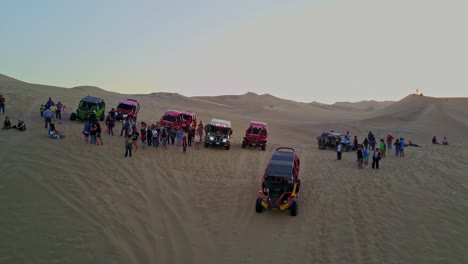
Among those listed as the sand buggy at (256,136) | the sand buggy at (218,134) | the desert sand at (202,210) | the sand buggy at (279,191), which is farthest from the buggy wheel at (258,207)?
the sand buggy at (256,136)

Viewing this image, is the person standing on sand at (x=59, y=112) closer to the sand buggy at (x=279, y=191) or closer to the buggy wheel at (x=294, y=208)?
the sand buggy at (x=279, y=191)

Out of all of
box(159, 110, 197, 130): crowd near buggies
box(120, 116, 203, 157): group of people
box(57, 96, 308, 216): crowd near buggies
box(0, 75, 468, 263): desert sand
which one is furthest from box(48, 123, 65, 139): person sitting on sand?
box(159, 110, 197, 130): crowd near buggies

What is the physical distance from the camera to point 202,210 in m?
14.0

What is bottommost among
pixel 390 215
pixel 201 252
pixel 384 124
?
pixel 201 252

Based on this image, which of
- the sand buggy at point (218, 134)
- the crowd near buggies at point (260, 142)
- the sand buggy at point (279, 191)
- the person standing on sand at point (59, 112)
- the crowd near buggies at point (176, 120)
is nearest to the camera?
the sand buggy at point (279, 191)

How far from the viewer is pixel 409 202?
15.2m

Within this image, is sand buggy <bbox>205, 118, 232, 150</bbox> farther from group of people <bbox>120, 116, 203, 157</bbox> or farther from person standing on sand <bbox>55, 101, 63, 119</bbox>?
person standing on sand <bbox>55, 101, 63, 119</bbox>

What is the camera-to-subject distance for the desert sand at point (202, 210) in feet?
35.7

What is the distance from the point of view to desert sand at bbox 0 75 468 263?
35.7ft

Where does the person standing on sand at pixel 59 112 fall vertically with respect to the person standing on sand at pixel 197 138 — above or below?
above

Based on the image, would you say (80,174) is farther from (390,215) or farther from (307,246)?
(390,215)

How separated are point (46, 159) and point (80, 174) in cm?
209

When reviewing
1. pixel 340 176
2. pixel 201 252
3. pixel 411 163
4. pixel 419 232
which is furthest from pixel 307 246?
pixel 411 163

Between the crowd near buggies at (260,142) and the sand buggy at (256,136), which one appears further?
the sand buggy at (256,136)
